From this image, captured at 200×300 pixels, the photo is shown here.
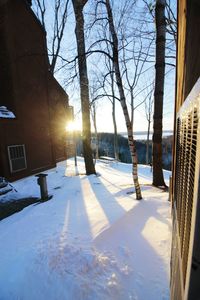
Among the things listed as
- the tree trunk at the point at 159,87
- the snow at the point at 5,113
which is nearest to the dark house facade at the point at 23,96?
the snow at the point at 5,113

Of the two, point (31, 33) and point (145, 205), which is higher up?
point (31, 33)

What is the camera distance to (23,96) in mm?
9891

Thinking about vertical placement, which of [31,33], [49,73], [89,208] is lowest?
[89,208]

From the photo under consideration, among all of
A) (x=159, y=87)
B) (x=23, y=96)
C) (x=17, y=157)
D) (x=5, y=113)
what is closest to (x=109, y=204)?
(x=159, y=87)

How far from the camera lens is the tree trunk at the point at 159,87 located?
215 inches

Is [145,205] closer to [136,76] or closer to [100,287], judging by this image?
[100,287]

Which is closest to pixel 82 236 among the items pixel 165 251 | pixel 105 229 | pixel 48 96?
pixel 105 229

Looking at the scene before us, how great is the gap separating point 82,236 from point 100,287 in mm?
1147

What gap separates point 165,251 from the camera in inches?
110

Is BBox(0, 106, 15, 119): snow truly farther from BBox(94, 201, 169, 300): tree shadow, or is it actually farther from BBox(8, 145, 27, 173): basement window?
BBox(94, 201, 169, 300): tree shadow

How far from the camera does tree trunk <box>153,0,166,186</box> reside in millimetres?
5449

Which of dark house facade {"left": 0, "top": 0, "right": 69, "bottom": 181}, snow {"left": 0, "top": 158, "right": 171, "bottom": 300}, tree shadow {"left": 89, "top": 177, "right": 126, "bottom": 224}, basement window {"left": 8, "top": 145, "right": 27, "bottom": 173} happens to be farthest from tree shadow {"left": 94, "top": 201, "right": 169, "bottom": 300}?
dark house facade {"left": 0, "top": 0, "right": 69, "bottom": 181}

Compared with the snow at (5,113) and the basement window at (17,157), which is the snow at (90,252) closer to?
the basement window at (17,157)

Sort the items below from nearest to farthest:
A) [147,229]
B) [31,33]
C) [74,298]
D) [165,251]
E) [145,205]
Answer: [74,298] < [165,251] < [147,229] < [145,205] < [31,33]
